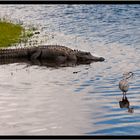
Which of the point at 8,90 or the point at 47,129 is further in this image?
the point at 8,90

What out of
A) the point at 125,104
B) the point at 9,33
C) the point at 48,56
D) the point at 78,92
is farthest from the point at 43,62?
the point at 125,104

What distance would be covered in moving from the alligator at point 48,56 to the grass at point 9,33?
91.0 inches

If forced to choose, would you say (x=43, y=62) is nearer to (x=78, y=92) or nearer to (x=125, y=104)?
(x=78, y=92)

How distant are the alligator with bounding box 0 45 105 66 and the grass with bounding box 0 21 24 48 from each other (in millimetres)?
2311

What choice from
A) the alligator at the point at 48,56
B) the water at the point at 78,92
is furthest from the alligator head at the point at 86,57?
the water at the point at 78,92

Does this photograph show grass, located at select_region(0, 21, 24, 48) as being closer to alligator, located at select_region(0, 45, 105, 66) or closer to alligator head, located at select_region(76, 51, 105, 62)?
alligator, located at select_region(0, 45, 105, 66)

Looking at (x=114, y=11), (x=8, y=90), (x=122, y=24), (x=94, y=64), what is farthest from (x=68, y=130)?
(x=114, y=11)

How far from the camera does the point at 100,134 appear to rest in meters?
7.98

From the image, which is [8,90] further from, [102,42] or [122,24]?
[122,24]

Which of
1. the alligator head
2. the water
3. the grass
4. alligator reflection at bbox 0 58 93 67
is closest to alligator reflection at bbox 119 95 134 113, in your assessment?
the water

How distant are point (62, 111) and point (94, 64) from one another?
5.75 metres

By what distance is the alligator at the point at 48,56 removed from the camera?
52.0 ft

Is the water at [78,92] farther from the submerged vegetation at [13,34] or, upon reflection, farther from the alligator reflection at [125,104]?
the submerged vegetation at [13,34]

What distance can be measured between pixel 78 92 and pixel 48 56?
5824mm
